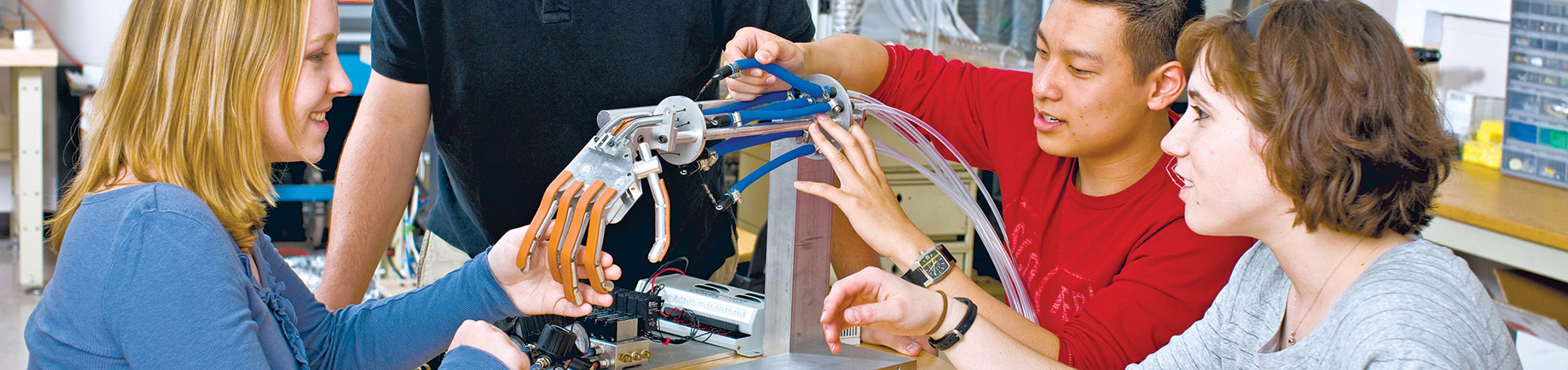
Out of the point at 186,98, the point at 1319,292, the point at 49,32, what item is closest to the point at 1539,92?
the point at 1319,292

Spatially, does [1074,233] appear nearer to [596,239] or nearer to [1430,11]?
[596,239]

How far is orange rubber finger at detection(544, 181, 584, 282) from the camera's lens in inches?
45.4

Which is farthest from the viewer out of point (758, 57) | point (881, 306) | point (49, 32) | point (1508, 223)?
point (49, 32)

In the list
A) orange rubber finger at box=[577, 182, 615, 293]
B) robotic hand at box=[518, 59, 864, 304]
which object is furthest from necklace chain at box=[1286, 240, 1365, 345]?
orange rubber finger at box=[577, 182, 615, 293]

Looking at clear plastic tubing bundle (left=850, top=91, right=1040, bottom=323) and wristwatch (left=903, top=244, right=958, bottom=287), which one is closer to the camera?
wristwatch (left=903, top=244, right=958, bottom=287)

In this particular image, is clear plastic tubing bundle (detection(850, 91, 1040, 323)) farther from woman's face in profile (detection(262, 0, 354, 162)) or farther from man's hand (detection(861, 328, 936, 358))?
woman's face in profile (detection(262, 0, 354, 162))

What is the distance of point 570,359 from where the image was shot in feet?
4.66

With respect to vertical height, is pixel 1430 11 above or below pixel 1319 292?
above

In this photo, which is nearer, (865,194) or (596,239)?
(596,239)

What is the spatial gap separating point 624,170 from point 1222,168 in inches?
24.1

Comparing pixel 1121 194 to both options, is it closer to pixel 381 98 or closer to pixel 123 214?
pixel 381 98

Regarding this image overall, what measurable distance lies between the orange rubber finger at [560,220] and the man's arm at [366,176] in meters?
0.62

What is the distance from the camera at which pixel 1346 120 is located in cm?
111

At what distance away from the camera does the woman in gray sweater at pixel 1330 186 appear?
3.49 ft
